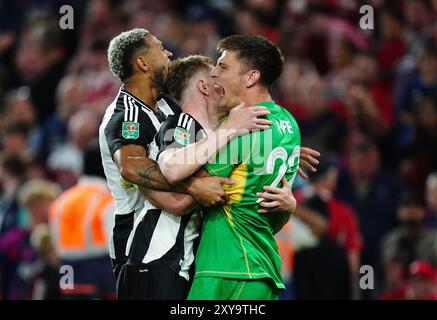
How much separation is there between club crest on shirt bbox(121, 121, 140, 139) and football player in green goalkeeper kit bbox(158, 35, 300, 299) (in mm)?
437

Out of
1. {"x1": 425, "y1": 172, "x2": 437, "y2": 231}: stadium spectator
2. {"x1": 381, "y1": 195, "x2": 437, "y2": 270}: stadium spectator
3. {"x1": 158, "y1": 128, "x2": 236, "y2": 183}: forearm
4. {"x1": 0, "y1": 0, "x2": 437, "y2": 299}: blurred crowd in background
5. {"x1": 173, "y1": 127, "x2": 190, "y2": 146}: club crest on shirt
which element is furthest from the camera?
{"x1": 425, "y1": 172, "x2": 437, "y2": 231}: stadium spectator

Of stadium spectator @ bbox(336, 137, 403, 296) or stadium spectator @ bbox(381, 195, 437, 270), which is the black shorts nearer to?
stadium spectator @ bbox(381, 195, 437, 270)

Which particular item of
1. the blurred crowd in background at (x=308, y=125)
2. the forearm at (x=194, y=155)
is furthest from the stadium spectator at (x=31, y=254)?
the forearm at (x=194, y=155)

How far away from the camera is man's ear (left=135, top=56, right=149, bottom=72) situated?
5.92 metres

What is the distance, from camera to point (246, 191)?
5.52 metres

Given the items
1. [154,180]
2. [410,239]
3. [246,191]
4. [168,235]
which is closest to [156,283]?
[168,235]

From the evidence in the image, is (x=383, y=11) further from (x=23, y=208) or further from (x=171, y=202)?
(x=171, y=202)

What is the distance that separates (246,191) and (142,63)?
100 cm

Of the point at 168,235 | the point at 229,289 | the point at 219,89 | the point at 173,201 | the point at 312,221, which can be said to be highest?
the point at 312,221

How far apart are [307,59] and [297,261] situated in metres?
3.49

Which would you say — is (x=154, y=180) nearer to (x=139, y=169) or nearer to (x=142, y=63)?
(x=139, y=169)

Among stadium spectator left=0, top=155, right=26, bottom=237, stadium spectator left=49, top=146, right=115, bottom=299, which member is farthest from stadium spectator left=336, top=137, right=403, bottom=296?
stadium spectator left=0, top=155, right=26, bottom=237

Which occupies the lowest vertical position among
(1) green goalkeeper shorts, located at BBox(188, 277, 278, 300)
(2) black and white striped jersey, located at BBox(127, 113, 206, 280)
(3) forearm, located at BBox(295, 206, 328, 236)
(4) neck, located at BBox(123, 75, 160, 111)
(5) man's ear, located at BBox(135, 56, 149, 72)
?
(1) green goalkeeper shorts, located at BBox(188, 277, 278, 300)
